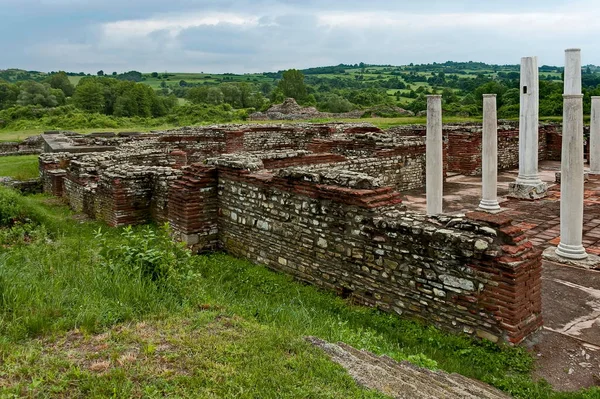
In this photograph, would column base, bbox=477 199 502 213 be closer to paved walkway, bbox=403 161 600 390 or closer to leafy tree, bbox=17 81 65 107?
paved walkway, bbox=403 161 600 390

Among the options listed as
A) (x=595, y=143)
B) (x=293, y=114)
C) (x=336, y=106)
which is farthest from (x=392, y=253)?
(x=336, y=106)

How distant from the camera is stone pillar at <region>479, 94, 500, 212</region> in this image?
38.0 feet

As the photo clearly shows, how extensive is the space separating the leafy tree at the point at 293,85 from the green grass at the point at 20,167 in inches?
1733

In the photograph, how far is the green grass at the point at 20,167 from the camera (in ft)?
57.7

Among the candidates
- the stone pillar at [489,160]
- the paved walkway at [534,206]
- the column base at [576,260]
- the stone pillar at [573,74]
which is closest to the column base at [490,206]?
the stone pillar at [489,160]


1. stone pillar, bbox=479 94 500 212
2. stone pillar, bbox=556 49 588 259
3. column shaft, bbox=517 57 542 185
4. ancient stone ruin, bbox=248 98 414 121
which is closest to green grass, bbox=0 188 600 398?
stone pillar, bbox=556 49 588 259

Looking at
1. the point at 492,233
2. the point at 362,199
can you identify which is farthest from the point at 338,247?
the point at 492,233

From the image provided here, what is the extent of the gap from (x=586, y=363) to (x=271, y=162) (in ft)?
23.0

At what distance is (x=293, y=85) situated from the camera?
210ft

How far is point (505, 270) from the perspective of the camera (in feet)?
16.8

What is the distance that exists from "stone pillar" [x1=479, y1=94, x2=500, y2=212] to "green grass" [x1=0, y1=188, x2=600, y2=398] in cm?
632

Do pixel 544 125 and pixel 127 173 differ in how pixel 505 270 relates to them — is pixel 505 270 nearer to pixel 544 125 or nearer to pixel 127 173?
pixel 127 173

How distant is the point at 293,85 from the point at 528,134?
2100 inches

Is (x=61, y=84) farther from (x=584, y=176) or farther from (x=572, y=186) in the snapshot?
(x=572, y=186)
